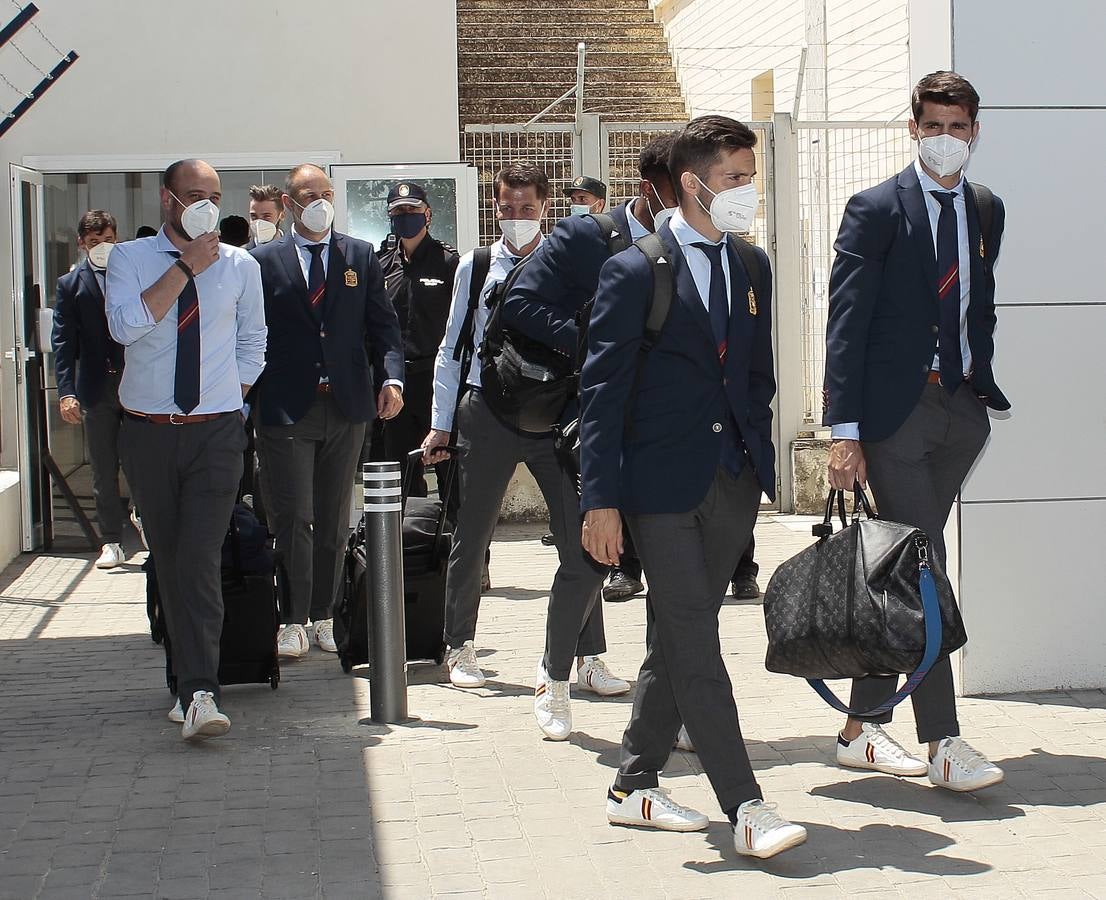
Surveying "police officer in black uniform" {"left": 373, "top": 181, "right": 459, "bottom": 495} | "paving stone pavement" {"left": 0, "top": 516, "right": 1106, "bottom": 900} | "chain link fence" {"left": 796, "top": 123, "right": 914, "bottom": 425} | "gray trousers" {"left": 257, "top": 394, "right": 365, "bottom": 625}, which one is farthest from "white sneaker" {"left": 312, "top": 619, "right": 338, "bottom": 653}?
"chain link fence" {"left": 796, "top": 123, "right": 914, "bottom": 425}

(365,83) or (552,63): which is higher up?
(552,63)

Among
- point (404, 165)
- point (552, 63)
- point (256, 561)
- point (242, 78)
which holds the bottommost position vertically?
point (256, 561)

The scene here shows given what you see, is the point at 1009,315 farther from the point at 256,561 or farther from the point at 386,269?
the point at 386,269

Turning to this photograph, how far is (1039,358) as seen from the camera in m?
6.24

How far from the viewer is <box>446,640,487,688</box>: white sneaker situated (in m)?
6.81

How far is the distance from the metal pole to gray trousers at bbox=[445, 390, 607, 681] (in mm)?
360

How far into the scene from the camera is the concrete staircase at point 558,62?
18.8m

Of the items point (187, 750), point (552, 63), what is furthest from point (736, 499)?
point (552, 63)

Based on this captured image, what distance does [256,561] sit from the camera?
21.9 feet

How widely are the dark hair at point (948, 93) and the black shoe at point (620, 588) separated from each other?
4.10 m

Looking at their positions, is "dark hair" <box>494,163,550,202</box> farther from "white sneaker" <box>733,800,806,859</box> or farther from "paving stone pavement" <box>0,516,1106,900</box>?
"white sneaker" <box>733,800,806,859</box>

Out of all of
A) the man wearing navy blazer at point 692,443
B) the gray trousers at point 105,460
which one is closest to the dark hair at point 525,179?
the man wearing navy blazer at point 692,443

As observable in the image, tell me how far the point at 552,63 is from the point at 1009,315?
14.3 metres

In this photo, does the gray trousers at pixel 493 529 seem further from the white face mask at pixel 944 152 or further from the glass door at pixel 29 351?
the glass door at pixel 29 351
